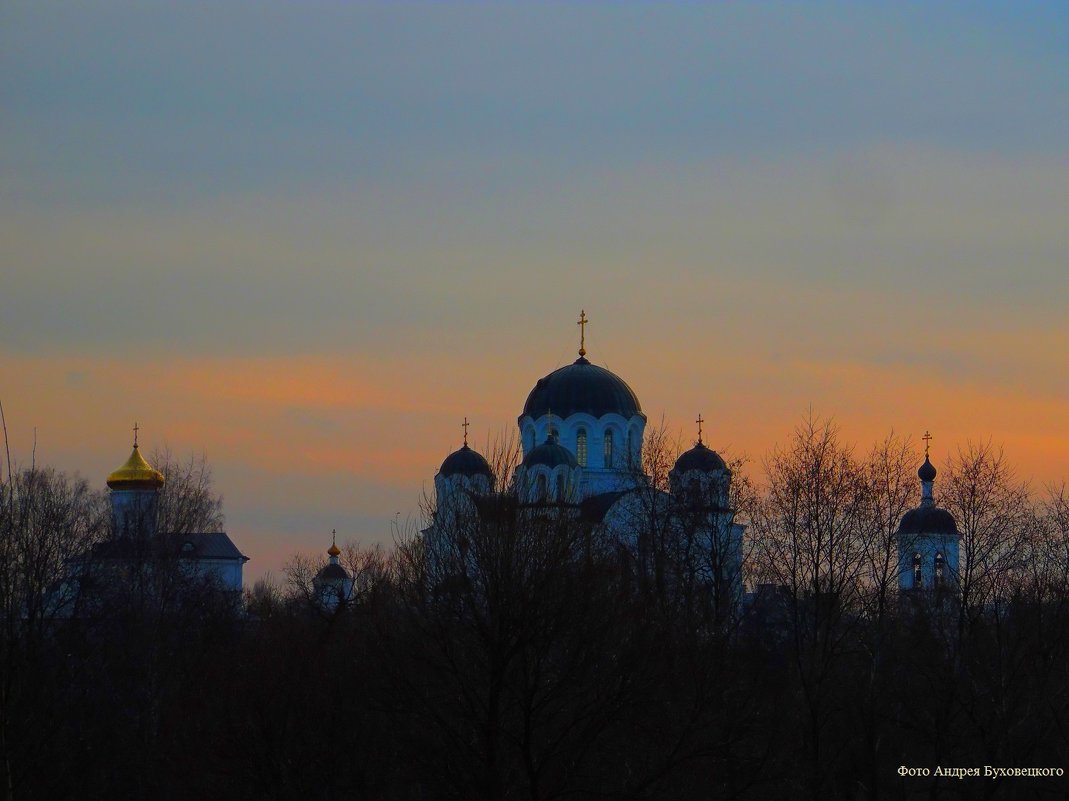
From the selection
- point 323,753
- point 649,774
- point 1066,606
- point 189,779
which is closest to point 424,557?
point 649,774

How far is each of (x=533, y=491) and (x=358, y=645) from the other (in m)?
6.63

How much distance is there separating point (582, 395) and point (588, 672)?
41.7 meters

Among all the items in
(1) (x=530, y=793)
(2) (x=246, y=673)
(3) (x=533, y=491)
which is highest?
(3) (x=533, y=491)

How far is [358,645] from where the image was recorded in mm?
29656

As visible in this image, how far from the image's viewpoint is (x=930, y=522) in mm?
47781

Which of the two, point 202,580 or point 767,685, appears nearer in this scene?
point 767,685

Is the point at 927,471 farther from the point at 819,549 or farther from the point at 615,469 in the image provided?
the point at 819,549

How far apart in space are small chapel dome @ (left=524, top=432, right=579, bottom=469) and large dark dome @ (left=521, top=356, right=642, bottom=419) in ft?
10.6

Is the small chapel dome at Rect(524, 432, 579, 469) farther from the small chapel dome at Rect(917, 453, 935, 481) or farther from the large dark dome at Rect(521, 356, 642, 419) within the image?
the small chapel dome at Rect(917, 453, 935, 481)

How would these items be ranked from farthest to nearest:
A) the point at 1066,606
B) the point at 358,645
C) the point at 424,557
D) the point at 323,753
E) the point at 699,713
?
the point at 1066,606
the point at 358,645
the point at 323,753
the point at 699,713
the point at 424,557

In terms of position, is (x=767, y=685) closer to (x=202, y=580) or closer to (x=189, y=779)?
(x=189, y=779)

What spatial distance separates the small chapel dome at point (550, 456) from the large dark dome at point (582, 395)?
3226 mm

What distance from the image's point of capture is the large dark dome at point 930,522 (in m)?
39.2

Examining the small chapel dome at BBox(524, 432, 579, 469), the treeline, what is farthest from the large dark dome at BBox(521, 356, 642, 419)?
the treeline
